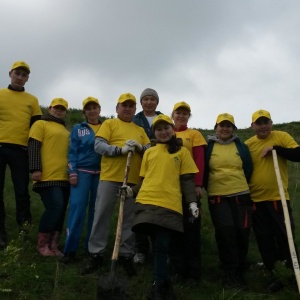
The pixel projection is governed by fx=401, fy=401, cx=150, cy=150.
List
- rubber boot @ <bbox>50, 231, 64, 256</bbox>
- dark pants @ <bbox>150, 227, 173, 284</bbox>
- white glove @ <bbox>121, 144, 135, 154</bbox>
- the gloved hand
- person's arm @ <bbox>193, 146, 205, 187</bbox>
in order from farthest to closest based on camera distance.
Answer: rubber boot @ <bbox>50, 231, 64, 256</bbox> → person's arm @ <bbox>193, 146, 205, 187</bbox> → white glove @ <bbox>121, 144, 135, 154</bbox> → the gloved hand → dark pants @ <bbox>150, 227, 173, 284</bbox>

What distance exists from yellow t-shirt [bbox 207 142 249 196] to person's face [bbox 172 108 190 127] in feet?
2.24

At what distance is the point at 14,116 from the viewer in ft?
22.3

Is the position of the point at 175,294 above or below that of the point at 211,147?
below

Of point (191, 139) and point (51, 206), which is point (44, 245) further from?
point (191, 139)

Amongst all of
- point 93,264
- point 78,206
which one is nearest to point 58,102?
point 78,206

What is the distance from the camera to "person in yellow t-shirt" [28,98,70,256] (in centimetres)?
633

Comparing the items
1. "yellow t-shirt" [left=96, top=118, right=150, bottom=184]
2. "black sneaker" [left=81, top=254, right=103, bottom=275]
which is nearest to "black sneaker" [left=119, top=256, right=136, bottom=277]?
"black sneaker" [left=81, top=254, right=103, bottom=275]

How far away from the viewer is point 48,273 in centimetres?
569

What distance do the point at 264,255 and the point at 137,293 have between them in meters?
2.15

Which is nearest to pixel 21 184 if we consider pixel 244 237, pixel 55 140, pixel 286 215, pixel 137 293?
pixel 55 140

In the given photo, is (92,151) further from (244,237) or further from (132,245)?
(244,237)

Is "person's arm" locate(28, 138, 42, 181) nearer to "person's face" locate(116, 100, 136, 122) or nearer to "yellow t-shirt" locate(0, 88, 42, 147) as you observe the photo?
"yellow t-shirt" locate(0, 88, 42, 147)

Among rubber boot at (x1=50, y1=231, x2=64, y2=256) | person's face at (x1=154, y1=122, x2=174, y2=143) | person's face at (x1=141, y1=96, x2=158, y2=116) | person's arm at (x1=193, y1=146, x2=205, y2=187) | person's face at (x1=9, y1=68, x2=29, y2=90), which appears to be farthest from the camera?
person's face at (x1=9, y1=68, x2=29, y2=90)

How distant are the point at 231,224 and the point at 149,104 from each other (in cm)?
235
